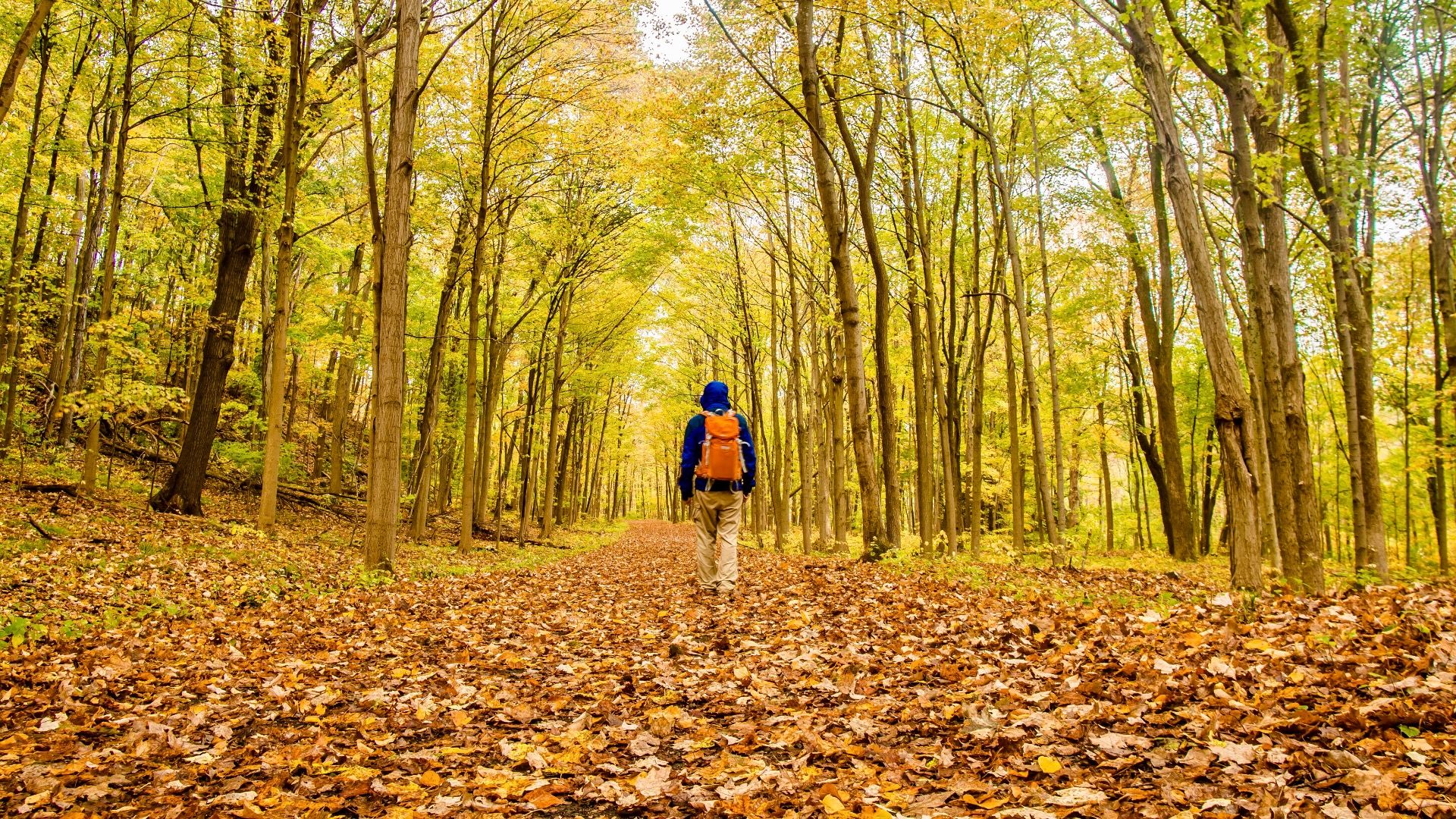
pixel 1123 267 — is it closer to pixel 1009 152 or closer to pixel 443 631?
Result: pixel 1009 152

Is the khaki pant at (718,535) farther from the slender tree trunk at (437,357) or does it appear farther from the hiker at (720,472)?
the slender tree trunk at (437,357)

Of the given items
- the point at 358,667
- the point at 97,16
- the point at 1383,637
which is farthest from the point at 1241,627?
the point at 97,16

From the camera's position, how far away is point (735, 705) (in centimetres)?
388

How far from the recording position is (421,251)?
71.8 feet

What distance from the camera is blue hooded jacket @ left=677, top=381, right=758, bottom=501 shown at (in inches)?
321

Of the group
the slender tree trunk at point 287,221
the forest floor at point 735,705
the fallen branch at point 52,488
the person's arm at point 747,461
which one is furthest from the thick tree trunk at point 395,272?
the fallen branch at point 52,488

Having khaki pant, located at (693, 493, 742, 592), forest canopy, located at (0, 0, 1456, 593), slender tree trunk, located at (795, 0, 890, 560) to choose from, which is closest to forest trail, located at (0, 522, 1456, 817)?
khaki pant, located at (693, 493, 742, 592)

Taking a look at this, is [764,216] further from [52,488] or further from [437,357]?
[52,488]

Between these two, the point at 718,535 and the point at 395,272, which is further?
the point at 395,272

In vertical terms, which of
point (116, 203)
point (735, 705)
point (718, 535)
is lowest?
point (735, 705)

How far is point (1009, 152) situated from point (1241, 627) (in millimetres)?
11847

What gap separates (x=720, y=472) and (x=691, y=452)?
1.50 feet

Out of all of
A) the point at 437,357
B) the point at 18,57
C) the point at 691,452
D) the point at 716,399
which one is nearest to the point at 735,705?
the point at 691,452

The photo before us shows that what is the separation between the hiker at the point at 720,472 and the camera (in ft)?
26.4
